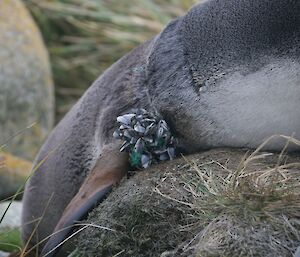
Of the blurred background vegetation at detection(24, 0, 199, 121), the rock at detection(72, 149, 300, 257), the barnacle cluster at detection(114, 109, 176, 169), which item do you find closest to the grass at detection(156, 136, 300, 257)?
the rock at detection(72, 149, 300, 257)

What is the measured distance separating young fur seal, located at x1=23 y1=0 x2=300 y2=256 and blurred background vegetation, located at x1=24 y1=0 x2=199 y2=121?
444cm

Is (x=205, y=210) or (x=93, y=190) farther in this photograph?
(x=93, y=190)

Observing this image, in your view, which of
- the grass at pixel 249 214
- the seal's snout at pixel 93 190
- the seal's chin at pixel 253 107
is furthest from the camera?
the seal's snout at pixel 93 190

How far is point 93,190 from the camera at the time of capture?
3830 mm

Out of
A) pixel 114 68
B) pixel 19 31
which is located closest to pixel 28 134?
pixel 19 31

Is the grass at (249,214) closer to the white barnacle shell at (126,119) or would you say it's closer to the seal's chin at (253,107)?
the seal's chin at (253,107)

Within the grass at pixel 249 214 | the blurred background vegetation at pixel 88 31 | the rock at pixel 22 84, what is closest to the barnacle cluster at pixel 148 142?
the grass at pixel 249 214

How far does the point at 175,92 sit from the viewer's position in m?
3.84

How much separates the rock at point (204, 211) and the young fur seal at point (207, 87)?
0.13 meters

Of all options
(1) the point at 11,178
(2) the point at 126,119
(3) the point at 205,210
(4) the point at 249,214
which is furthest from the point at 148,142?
(1) the point at 11,178

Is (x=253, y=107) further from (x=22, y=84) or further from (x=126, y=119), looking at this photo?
(x=22, y=84)

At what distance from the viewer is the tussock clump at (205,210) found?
2953mm

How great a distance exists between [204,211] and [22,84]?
4564 millimetres

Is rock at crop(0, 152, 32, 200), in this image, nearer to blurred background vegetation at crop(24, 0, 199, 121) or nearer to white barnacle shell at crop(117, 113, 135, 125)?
blurred background vegetation at crop(24, 0, 199, 121)
